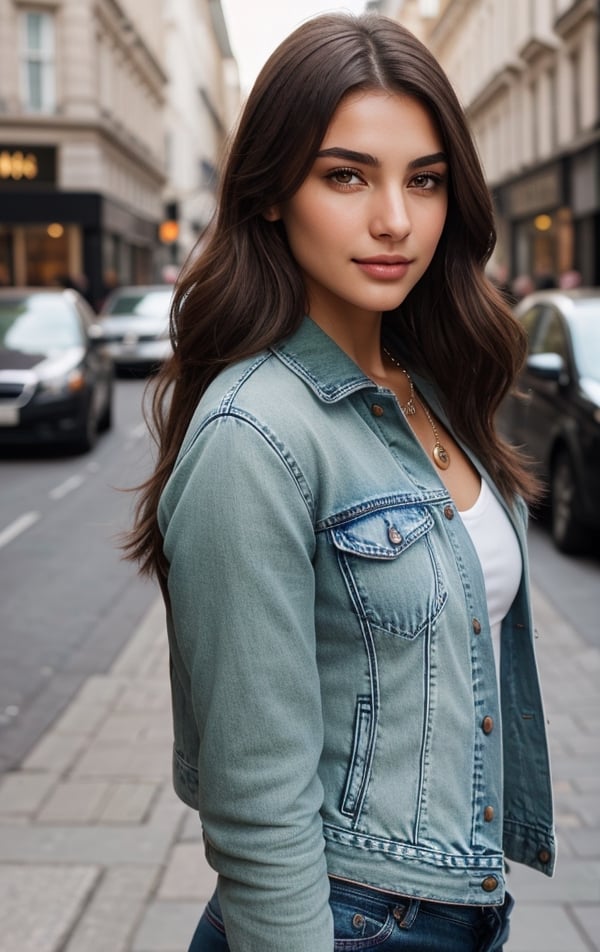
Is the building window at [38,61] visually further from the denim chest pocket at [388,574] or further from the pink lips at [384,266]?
the denim chest pocket at [388,574]

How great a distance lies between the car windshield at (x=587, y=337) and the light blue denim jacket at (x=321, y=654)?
6.87 metres

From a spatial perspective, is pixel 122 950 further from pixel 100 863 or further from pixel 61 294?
pixel 61 294

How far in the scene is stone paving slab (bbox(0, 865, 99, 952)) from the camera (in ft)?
10.5

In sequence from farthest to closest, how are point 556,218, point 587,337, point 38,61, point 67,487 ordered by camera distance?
point 38,61 → point 556,218 → point 67,487 → point 587,337

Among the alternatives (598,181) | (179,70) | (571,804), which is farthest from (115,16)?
(571,804)

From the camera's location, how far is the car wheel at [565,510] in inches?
318

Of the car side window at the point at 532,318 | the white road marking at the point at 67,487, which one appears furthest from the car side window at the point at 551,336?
the white road marking at the point at 67,487

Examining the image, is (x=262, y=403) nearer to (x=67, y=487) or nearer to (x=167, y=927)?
(x=167, y=927)

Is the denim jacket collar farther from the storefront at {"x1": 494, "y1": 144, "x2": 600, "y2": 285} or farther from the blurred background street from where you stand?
the storefront at {"x1": 494, "y1": 144, "x2": 600, "y2": 285}

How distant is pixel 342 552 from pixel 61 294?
42.6 ft

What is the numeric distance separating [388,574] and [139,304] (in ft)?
72.4

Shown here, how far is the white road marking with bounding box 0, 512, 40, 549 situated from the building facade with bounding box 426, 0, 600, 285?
587 inches

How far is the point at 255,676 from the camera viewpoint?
53.2 inches

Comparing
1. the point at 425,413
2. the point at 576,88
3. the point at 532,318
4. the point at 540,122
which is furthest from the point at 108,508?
the point at 540,122
